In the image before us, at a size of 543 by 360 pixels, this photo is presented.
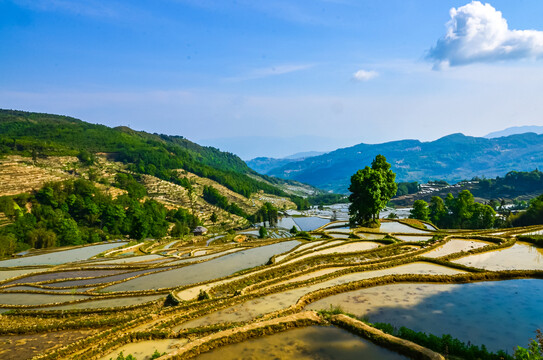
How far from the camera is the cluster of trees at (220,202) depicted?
14984 centimetres

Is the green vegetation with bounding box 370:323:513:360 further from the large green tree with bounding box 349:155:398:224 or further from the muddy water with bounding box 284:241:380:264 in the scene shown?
the large green tree with bounding box 349:155:398:224

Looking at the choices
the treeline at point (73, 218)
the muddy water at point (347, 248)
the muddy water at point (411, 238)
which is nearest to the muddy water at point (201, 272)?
the muddy water at point (347, 248)

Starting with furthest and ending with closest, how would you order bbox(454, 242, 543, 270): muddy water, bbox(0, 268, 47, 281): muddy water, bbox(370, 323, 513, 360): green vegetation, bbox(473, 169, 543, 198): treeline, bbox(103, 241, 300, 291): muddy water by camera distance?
bbox(473, 169, 543, 198): treeline < bbox(0, 268, 47, 281): muddy water < bbox(103, 241, 300, 291): muddy water < bbox(454, 242, 543, 270): muddy water < bbox(370, 323, 513, 360): green vegetation

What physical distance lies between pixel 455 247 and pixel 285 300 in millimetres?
19717

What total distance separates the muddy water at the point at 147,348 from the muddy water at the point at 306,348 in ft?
6.11

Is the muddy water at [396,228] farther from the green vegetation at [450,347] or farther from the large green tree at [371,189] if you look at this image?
the green vegetation at [450,347]

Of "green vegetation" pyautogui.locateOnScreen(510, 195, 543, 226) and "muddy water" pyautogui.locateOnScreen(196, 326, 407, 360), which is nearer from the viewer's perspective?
"muddy water" pyautogui.locateOnScreen(196, 326, 407, 360)

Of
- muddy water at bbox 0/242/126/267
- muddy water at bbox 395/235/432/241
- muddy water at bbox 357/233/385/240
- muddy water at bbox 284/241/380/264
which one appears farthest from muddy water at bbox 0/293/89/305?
muddy water at bbox 395/235/432/241

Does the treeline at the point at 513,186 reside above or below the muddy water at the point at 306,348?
above

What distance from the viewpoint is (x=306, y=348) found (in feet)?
38.1

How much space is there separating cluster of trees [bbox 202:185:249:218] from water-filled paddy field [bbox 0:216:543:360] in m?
117

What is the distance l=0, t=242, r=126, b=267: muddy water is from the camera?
39.4m

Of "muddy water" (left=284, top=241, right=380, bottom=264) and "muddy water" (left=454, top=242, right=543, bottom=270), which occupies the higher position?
"muddy water" (left=454, top=242, right=543, bottom=270)

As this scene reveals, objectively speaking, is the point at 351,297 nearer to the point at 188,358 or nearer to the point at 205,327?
the point at 205,327
